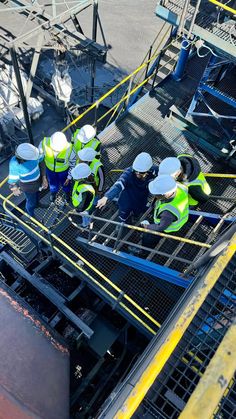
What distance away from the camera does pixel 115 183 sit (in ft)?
20.7

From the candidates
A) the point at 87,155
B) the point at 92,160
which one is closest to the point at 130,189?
the point at 92,160

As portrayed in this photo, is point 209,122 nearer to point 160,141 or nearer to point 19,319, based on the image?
point 160,141

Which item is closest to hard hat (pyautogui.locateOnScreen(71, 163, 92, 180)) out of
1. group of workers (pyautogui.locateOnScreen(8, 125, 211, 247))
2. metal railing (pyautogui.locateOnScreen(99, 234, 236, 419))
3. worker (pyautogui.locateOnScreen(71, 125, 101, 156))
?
group of workers (pyautogui.locateOnScreen(8, 125, 211, 247))

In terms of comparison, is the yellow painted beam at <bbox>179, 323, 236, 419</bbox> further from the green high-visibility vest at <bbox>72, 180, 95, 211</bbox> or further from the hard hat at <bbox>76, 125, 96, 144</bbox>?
the hard hat at <bbox>76, 125, 96, 144</bbox>

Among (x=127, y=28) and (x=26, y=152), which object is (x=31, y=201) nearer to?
(x=26, y=152)

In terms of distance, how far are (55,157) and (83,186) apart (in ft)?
4.53

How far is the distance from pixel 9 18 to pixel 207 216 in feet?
61.5

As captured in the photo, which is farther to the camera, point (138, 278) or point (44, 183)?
point (44, 183)

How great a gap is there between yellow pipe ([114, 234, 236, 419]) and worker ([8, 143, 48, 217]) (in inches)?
183

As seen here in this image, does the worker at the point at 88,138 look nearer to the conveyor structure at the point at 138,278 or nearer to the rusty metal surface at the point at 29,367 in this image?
the conveyor structure at the point at 138,278

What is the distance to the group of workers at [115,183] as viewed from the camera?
5.27 m

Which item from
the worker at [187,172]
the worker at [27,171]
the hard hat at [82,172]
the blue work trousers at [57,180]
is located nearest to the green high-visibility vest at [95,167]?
the hard hat at [82,172]

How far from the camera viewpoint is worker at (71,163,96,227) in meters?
6.21

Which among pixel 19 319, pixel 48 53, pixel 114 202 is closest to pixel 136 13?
pixel 48 53
